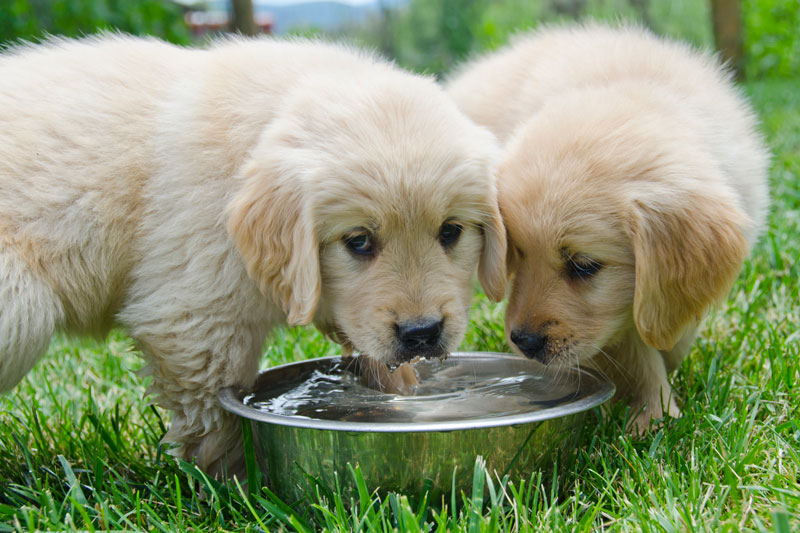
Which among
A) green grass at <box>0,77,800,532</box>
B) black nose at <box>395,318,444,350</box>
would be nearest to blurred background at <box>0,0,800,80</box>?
green grass at <box>0,77,800,532</box>

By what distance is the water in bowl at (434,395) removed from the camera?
2770 millimetres

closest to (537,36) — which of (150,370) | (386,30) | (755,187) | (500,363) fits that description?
(755,187)

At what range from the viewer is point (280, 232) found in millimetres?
2564

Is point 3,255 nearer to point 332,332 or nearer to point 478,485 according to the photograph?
point 332,332

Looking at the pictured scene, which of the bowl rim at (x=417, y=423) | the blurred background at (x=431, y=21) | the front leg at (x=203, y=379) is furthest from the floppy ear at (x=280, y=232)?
the blurred background at (x=431, y=21)

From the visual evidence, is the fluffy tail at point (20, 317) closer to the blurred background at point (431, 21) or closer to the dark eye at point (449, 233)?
the dark eye at point (449, 233)

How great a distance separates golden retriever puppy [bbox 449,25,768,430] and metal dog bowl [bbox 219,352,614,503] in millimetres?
244

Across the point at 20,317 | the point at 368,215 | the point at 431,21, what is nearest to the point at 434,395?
the point at 368,215

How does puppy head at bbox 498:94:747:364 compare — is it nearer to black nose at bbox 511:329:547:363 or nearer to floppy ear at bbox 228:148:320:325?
black nose at bbox 511:329:547:363

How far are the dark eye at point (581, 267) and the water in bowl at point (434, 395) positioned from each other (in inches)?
15.4

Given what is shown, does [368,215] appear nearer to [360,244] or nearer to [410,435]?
[360,244]

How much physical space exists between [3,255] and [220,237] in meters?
0.63

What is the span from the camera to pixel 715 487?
2.23 metres

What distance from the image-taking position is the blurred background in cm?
819
